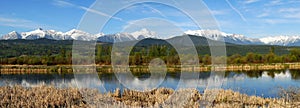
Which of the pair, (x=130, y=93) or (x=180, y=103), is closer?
(x=180, y=103)

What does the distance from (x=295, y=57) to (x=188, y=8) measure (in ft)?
224

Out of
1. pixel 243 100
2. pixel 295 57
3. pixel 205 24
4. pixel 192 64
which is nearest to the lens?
pixel 205 24

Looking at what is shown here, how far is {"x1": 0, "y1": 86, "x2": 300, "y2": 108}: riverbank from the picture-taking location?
13.6m

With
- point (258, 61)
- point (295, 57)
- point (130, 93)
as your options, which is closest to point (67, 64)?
point (258, 61)

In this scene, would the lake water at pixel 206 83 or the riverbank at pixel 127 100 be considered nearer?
the riverbank at pixel 127 100

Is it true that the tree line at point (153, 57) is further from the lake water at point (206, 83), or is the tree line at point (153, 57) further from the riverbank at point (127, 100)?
the riverbank at point (127, 100)

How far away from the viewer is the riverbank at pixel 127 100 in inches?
535

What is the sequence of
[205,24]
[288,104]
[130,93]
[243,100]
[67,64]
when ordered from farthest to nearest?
1. [67,64]
2. [130,93]
3. [243,100]
4. [205,24]
5. [288,104]

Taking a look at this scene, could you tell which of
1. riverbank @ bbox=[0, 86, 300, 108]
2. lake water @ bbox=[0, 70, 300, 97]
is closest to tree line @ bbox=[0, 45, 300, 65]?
lake water @ bbox=[0, 70, 300, 97]

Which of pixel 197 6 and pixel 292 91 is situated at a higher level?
pixel 197 6

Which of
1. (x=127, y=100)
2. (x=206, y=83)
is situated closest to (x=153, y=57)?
(x=206, y=83)

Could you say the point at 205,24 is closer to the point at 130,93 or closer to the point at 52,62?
the point at 130,93

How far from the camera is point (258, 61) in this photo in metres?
75.8

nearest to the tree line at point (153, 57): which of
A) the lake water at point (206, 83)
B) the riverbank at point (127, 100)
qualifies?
the lake water at point (206, 83)
